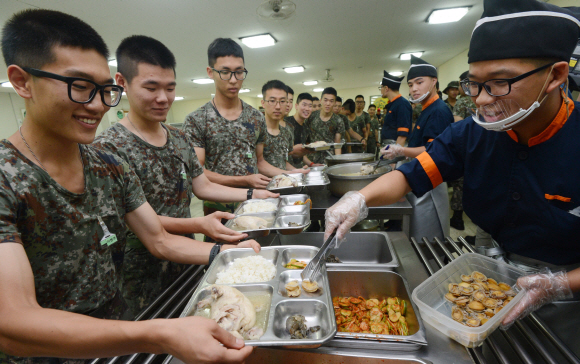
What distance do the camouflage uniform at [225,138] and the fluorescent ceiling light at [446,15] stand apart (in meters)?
5.72

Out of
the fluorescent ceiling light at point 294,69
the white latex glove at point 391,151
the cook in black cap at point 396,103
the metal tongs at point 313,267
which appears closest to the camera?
the metal tongs at point 313,267

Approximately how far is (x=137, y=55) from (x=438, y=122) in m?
3.39

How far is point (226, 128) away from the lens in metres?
2.81

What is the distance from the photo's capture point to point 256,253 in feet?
5.03

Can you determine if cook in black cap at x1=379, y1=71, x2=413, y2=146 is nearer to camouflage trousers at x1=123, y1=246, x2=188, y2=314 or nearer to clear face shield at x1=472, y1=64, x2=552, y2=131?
clear face shield at x1=472, y1=64, x2=552, y2=131

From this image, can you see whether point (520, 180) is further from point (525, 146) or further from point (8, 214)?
point (8, 214)

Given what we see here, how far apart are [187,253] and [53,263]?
0.60 meters

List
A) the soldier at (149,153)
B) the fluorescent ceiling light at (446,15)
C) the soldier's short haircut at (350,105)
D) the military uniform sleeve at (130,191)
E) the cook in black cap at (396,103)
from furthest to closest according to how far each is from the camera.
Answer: the soldier's short haircut at (350,105)
the fluorescent ceiling light at (446,15)
the cook in black cap at (396,103)
the soldier at (149,153)
the military uniform sleeve at (130,191)

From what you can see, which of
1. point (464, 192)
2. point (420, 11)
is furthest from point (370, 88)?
point (464, 192)

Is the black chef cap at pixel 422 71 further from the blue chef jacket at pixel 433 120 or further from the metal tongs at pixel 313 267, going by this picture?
the metal tongs at pixel 313 267

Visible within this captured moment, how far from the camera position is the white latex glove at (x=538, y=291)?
3.36ft

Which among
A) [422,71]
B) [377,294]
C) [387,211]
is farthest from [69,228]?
[422,71]

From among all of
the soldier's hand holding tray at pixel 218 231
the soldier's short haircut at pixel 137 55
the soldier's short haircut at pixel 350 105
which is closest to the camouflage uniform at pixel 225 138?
the soldier's short haircut at pixel 137 55

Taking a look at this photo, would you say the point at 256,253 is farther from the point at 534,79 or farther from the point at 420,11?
the point at 420,11
